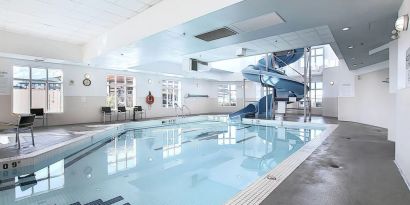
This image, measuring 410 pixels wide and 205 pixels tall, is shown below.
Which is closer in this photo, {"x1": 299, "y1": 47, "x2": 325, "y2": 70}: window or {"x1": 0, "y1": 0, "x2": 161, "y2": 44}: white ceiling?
{"x1": 0, "y1": 0, "x2": 161, "y2": 44}: white ceiling

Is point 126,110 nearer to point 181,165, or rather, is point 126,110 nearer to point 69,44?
point 69,44

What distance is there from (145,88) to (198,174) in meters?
8.18

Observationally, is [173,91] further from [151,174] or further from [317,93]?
[151,174]

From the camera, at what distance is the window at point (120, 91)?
32.5ft

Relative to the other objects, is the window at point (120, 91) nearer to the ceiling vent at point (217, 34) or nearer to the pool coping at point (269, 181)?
the ceiling vent at point (217, 34)

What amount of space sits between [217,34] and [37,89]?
274 inches

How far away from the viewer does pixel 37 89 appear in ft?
25.2

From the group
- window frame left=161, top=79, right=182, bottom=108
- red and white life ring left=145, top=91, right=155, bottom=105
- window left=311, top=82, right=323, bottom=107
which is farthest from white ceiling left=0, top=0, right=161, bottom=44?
window left=311, top=82, right=323, bottom=107

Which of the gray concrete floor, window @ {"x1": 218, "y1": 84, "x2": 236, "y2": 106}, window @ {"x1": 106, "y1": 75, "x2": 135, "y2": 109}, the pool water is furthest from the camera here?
Result: window @ {"x1": 218, "y1": 84, "x2": 236, "y2": 106}

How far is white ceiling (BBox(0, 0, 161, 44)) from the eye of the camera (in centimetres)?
387

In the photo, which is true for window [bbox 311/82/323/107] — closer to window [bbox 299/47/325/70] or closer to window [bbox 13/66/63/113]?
window [bbox 299/47/325/70]

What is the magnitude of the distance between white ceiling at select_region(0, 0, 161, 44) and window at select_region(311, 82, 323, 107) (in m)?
11.9

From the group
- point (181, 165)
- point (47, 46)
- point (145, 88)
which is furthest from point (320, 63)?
point (47, 46)

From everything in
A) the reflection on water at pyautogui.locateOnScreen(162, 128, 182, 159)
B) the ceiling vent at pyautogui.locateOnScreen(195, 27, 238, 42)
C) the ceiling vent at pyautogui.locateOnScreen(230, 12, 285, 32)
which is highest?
the ceiling vent at pyautogui.locateOnScreen(230, 12, 285, 32)
